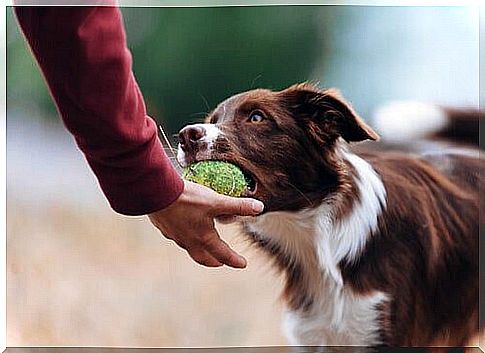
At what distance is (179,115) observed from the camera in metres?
1.81

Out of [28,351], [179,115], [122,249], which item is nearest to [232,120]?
[179,115]

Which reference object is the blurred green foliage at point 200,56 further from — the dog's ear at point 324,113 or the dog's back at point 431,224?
the dog's back at point 431,224

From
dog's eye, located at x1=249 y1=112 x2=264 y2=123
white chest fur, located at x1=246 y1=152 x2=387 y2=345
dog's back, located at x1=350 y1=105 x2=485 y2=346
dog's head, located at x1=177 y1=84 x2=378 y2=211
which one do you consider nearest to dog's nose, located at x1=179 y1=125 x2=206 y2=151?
dog's head, located at x1=177 y1=84 x2=378 y2=211

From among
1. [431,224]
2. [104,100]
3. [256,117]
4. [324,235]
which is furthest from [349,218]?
[104,100]

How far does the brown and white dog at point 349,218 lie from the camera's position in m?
1.79

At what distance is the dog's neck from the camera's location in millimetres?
1808

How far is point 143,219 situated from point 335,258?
413 mm

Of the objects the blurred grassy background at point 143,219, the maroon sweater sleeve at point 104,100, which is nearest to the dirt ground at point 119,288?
the blurred grassy background at point 143,219

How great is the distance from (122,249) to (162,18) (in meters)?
0.50

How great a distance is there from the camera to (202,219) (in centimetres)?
180

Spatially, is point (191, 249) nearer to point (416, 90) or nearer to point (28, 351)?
point (28, 351)

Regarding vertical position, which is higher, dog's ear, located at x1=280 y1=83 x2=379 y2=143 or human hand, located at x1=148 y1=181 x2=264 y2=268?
dog's ear, located at x1=280 y1=83 x2=379 y2=143

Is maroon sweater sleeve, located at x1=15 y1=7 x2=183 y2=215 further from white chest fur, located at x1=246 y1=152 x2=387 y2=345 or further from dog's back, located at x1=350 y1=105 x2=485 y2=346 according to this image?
dog's back, located at x1=350 y1=105 x2=485 y2=346

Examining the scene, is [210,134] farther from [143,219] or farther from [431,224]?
[431,224]
